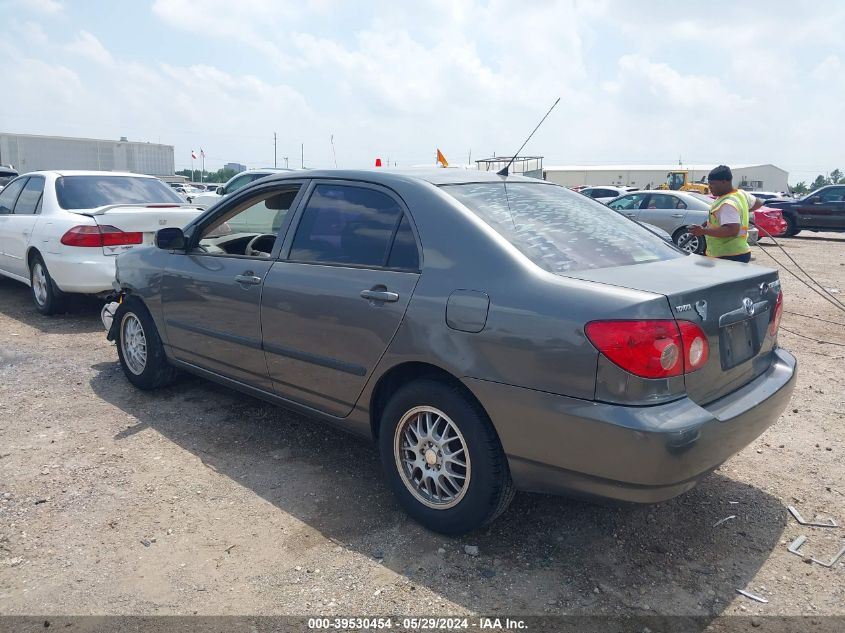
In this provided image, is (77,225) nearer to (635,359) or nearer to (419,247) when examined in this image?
(419,247)

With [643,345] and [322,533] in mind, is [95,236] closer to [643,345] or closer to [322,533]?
[322,533]

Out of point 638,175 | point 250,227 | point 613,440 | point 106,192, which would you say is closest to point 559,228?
point 613,440

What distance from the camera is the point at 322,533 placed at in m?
3.19

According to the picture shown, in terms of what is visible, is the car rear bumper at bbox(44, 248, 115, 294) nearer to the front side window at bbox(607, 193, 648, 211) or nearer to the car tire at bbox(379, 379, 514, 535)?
the car tire at bbox(379, 379, 514, 535)

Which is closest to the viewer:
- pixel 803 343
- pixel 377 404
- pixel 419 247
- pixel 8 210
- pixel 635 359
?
pixel 635 359

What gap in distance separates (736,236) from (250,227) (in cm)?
421

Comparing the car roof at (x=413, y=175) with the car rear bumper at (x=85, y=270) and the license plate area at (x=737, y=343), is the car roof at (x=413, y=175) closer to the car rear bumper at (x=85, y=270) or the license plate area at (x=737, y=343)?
the license plate area at (x=737, y=343)

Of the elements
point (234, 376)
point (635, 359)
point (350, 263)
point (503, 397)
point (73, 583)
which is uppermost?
point (350, 263)

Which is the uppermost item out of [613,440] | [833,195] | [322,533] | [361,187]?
[833,195]

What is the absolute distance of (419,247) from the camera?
318cm

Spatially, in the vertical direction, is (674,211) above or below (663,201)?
below

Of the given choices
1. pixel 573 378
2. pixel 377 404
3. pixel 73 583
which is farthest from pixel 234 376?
pixel 573 378

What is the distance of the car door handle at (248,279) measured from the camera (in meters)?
3.89

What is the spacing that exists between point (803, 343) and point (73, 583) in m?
6.56
